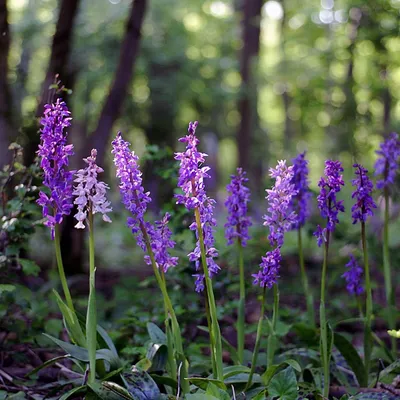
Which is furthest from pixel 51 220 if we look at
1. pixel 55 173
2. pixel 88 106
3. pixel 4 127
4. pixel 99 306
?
pixel 88 106

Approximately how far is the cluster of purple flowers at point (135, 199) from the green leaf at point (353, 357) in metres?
1.02

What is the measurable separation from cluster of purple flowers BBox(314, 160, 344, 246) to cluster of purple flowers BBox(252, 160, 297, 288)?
0.47ft

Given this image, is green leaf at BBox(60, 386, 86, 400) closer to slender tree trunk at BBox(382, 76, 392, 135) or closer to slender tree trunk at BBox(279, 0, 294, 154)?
slender tree trunk at BBox(382, 76, 392, 135)

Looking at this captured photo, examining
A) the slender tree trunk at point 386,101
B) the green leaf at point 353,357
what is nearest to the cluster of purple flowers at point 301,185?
the green leaf at point 353,357

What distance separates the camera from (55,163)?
7.51ft

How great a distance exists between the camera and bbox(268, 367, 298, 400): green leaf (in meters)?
2.28

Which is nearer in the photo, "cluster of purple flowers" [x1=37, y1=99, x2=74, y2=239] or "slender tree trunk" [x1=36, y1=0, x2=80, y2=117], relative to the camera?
"cluster of purple flowers" [x1=37, y1=99, x2=74, y2=239]

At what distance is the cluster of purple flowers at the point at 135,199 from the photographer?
224cm

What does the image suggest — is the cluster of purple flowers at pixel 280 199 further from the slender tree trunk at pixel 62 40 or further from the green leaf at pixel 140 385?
the slender tree trunk at pixel 62 40

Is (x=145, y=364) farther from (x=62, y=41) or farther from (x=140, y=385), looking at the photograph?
(x=62, y=41)

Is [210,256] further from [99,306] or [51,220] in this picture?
[99,306]

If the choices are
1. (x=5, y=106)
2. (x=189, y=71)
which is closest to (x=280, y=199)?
(x=5, y=106)

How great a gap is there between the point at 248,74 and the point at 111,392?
32.9 ft

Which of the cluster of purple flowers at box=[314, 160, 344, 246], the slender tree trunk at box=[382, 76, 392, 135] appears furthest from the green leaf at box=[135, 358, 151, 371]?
the slender tree trunk at box=[382, 76, 392, 135]
